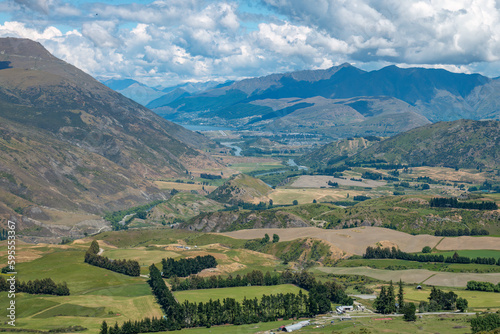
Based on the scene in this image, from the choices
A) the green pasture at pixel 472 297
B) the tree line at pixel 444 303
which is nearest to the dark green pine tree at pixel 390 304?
the tree line at pixel 444 303

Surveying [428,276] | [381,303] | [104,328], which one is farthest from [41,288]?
[428,276]

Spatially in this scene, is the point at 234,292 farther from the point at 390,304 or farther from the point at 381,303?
the point at 390,304

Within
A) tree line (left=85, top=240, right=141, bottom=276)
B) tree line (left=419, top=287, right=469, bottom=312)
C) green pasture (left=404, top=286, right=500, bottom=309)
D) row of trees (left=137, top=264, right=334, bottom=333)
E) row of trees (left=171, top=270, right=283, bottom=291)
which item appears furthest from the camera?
tree line (left=85, top=240, right=141, bottom=276)

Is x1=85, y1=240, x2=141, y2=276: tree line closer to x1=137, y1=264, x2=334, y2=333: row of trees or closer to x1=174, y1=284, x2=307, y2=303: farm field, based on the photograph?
x1=174, y1=284, x2=307, y2=303: farm field

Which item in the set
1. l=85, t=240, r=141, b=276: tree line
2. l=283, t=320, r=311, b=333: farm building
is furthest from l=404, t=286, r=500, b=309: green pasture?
l=85, t=240, r=141, b=276: tree line

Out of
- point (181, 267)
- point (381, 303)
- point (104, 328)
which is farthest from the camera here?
point (181, 267)

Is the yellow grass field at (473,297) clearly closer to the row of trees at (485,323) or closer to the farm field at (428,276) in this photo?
the farm field at (428,276)
